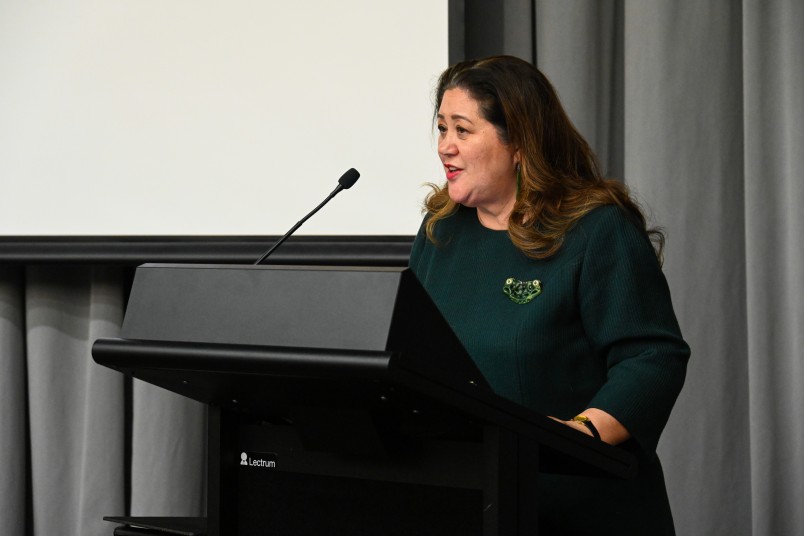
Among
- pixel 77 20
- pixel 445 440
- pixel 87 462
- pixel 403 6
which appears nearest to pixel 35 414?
pixel 87 462

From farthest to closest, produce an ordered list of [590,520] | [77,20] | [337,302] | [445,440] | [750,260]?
1. [77,20]
2. [750,260]
3. [590,520]
4. [445,440]
5. [337,302]

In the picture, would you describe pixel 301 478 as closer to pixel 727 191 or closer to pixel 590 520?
pixel 590 520

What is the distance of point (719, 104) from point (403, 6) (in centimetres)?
75

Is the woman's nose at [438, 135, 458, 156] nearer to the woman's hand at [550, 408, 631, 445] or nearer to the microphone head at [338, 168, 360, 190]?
the microphone head at [338, 168, 360, 190]

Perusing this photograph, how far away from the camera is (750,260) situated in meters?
2.24

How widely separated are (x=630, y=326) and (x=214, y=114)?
1.41 m

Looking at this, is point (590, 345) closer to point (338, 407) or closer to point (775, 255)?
point (338, 407)

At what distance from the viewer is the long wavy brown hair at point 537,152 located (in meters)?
1.48

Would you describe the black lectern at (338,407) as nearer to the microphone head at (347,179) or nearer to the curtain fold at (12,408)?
the microphone head at (347,179)

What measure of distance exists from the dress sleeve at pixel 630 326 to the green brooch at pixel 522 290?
62 mm

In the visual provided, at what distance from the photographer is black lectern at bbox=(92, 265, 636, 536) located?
2.89 ft

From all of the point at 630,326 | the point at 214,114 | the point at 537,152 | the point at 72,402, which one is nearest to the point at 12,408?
the point at 72,402

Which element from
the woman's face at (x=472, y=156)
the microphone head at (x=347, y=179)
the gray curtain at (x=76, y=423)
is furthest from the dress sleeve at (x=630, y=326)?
the gray curtain at (x=76, y=423)

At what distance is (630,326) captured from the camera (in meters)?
1.36
